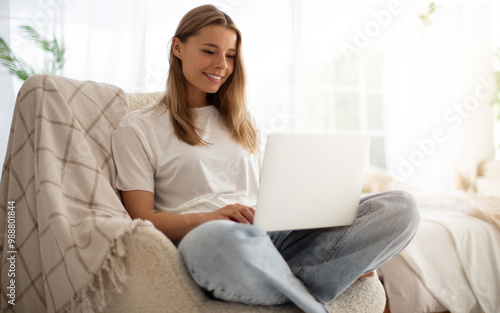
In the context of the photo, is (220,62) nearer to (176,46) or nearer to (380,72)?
(176,46)

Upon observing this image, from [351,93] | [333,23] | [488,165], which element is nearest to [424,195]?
[488,165]

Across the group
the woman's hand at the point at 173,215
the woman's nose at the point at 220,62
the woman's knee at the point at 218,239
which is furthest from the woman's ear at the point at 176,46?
the woman's knee at the point at 218,239

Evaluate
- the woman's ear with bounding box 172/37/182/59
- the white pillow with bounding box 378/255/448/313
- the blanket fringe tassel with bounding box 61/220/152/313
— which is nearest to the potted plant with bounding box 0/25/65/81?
the woman's ear with bounding box 172/37/182/59

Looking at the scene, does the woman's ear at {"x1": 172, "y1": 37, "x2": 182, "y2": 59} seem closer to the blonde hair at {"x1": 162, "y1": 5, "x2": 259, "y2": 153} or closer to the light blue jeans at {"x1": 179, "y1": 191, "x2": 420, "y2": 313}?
the blonde hair at {"x1": 162, "y1": 5, "x2": 259, "y2": 153}

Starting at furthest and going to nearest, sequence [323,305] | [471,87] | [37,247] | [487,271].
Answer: [471,87] → [487,271] → [37,247] → [323,305]

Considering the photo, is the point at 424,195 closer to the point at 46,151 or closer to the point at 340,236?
the point at 340,236

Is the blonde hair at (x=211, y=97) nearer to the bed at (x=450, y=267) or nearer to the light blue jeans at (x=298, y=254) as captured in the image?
the light blue jeans at (x=298, y=254)

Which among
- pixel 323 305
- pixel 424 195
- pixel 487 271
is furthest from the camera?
pixel 424 195

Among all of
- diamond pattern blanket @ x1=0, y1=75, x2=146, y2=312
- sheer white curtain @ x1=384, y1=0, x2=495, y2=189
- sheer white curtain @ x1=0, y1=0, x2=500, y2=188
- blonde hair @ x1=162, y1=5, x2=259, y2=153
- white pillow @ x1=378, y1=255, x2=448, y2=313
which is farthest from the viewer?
sheer white curtain @ x1=384, y1=0, x2=495, y2=189

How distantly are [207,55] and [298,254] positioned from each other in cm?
66

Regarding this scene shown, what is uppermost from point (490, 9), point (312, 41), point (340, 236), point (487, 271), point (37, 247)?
point (490, 9)

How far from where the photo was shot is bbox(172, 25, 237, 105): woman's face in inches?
55.3

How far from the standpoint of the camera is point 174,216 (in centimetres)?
115

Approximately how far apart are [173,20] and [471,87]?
2.56 metres
